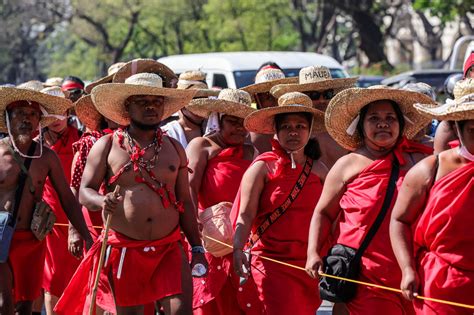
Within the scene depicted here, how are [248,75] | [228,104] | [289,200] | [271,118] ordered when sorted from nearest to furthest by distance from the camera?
[289,200], [271,118], [228,104], [248,75]

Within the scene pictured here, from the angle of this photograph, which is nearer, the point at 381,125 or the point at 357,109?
the point at 381,125

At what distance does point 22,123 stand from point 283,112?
1926 millimetres

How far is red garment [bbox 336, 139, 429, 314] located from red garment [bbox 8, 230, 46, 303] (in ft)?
9.08

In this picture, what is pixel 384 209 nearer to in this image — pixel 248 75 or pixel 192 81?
pixel 192 81

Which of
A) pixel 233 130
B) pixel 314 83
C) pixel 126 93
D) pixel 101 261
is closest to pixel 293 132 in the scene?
pixel 233 130

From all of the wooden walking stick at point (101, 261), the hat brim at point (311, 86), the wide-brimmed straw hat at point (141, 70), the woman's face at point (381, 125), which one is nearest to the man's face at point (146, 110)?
the wooden walking stick at point (101, 261)

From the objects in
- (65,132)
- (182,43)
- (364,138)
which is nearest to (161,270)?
(364,138)

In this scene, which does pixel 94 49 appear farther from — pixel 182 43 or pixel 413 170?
pixel 413 170

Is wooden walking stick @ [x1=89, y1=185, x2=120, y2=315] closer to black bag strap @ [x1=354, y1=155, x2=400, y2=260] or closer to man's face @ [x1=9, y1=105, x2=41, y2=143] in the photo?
man's face @ [x1=9, y1=105, x2=41, y2=143]

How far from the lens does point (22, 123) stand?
836 centimetres

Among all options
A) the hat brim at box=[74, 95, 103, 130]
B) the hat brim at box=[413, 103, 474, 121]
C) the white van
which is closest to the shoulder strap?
the hat brim at box=[413, 103, 474, 121]

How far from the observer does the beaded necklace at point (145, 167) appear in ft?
24.7

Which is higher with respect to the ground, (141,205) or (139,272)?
(141,205)

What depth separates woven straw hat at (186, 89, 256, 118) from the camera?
8.81m
